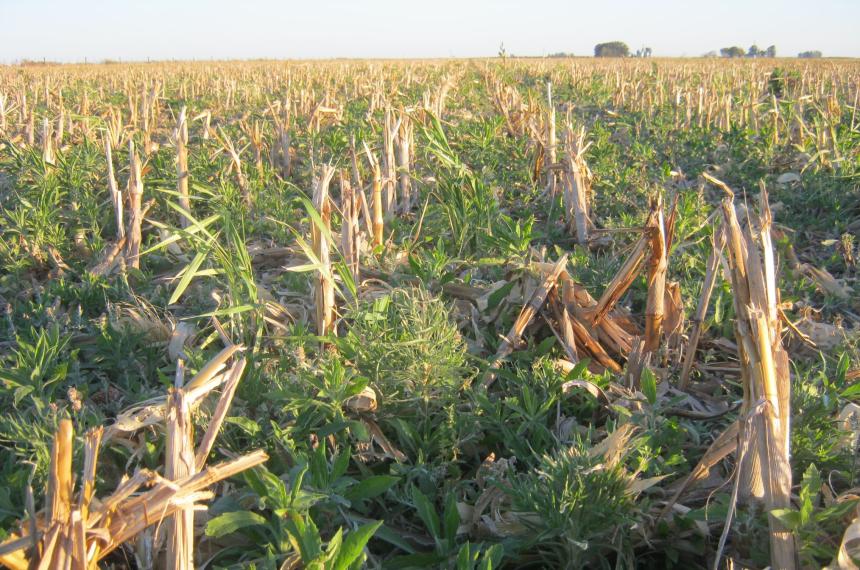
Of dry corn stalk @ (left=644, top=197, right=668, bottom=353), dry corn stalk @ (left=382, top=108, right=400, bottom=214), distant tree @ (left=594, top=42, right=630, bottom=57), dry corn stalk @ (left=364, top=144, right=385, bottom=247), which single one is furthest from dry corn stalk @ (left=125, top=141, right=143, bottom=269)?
distant tree @ (left=594, top=42, right=630, bottom=57)

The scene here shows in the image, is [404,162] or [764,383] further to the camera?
[404,162]

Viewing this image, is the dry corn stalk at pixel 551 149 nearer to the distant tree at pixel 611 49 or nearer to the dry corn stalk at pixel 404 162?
the dry corn stalk at pixel 404 162

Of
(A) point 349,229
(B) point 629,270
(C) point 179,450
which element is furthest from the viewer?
(A) point 349,229

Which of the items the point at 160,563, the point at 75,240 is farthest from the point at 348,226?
the point at 75,240

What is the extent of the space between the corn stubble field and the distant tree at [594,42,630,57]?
→ 243ft

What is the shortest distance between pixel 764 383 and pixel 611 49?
82.6m

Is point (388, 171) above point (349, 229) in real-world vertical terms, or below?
above

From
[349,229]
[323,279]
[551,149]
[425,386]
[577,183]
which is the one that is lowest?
[425,386]

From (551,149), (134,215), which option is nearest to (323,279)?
(134,215)

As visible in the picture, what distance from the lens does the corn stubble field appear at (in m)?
1.49

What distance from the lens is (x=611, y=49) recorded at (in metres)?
75.8

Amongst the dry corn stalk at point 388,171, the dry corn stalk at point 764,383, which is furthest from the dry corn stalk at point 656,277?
the dry corn stalk at point 388,171

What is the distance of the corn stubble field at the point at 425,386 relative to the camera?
1.49 metres

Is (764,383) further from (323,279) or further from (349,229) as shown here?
(349,229)
